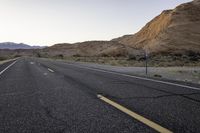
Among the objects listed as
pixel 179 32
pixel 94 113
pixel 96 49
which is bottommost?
pixel 96 49

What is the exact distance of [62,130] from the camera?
4.51m

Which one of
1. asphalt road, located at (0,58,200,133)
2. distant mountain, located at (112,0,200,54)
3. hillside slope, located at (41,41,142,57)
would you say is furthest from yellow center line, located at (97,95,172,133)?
hillside slope, located at (41,41,142,57)

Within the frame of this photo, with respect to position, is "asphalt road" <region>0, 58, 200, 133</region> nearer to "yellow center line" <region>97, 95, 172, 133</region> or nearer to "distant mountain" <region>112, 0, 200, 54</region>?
"yellow center line" <region>97, 95, 172, 133</region>

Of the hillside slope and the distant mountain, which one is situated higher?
the distant mountain

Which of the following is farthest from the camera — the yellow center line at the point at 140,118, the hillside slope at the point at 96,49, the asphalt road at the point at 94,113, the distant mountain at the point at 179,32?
the hillside slope at the point at 96,49

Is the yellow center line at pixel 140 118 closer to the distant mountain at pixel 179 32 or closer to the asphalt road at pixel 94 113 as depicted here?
the asphalt road at pixel 94 113

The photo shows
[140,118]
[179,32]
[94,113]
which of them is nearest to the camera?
[140,118]

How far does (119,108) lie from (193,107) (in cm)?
154

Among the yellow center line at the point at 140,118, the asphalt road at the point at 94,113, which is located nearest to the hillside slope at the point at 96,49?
the asphalt road at the point at 94,113

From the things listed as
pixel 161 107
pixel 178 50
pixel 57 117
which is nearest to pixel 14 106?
pixel 57 117

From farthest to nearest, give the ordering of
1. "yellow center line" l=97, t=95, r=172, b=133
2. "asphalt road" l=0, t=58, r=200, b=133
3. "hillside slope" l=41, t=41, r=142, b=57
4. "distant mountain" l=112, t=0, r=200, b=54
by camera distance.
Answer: "hillside slope" l=41, t=41, r=142, b=57 < "distant mountain" l=112, t=0, r=200, b=54 < "asphalt road" l=0, t=58, r=200, b=133 < "yellow center line" l=97, t=95, r=172, b=133

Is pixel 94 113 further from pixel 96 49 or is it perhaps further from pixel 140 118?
pixel 96 49

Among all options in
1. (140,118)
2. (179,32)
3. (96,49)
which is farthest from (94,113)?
(96,49)

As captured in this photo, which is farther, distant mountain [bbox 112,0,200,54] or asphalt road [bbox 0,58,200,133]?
distant mountain [bbox 112,0,200,54]
